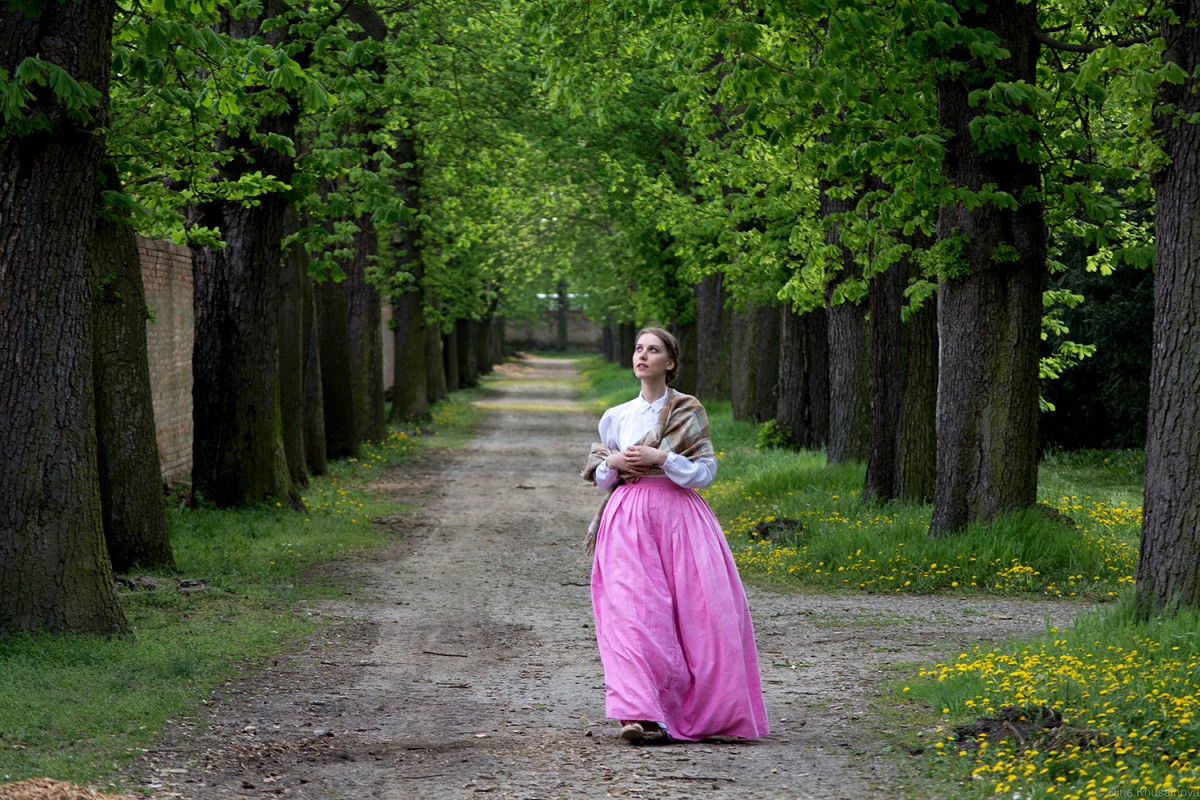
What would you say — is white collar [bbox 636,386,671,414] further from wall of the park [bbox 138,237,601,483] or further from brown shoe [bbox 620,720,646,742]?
wall of the park [bbox 138,237,601,483]

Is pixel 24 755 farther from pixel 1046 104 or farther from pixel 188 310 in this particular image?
pixel 188 310

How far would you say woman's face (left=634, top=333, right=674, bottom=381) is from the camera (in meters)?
6.73

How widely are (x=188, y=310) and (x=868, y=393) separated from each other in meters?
8.75

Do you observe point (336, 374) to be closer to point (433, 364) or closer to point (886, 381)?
point (886, 381)

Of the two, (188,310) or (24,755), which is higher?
(188,310)

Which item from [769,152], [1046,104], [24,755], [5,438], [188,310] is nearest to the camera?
[24,755]

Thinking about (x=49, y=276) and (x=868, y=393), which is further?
(x=868, y=393)

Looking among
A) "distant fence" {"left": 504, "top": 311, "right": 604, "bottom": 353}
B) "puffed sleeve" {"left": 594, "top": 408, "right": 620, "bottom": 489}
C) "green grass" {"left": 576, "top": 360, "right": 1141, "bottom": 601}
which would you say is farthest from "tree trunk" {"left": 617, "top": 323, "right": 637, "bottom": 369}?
"puffed sleeve" {"left": 594, "top": 408, "right": 620, "bottom": 489}

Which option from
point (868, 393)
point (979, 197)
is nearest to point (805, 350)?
point (868, 393)

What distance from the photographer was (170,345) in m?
17.2

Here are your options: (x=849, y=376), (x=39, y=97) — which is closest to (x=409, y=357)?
(x=849, y=376)

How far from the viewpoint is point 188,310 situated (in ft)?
59.8

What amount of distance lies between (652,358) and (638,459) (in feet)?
1.60

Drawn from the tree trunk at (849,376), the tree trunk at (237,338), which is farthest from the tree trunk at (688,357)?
the tree trunk at (237,338)
